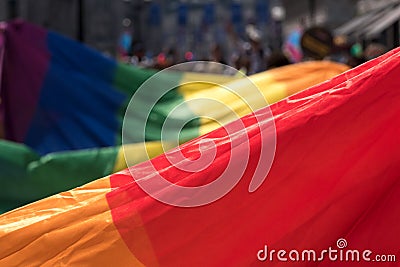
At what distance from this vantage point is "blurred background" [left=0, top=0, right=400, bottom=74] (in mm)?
12023

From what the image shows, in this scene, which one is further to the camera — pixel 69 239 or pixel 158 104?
pixel 158 104

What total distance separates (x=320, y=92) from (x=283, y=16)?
4538 cm

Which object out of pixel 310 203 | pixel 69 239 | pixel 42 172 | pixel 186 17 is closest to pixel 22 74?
pixel 42 172

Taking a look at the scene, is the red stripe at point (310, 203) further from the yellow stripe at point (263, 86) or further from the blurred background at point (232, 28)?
the blurred background at point (232, 28)

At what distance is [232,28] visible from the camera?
50.8ft

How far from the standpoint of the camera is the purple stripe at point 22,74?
722cm

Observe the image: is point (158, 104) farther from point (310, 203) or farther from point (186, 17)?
point (186, 17)

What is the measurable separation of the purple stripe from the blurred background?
83.2 inches

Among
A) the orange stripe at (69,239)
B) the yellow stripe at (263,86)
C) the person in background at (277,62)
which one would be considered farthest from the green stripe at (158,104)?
the orange stripe at (69,239)

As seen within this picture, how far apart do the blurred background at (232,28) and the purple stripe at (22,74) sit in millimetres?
2112

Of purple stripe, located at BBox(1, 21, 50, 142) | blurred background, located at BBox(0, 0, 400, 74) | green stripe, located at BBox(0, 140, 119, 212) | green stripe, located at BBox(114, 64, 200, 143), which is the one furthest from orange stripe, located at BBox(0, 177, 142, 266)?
blurred background, located at BBox(0, 0, 400, 74)

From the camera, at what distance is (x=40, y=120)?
23.7 ft

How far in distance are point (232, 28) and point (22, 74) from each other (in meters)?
8.38

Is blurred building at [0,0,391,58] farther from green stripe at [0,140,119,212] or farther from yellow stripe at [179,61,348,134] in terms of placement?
green stripe at [0,140,119,212]
